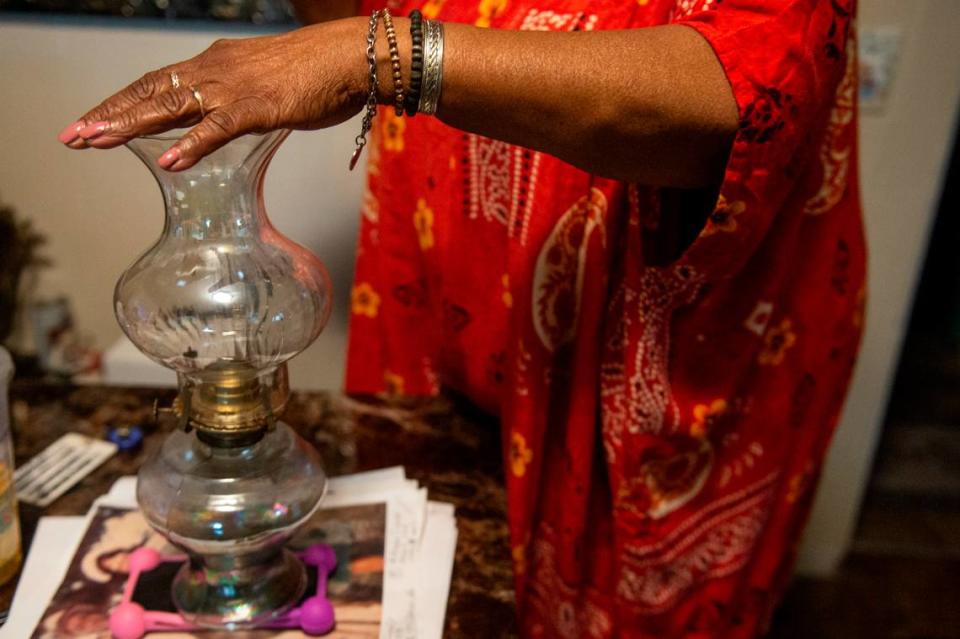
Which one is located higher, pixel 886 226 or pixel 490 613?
pixel 886 226

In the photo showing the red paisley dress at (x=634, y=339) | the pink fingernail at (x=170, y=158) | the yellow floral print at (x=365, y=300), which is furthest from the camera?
the yellow floral print at (x=365, y=300)

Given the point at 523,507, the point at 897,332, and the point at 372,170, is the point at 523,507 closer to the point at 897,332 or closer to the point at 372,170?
the point at 372,170

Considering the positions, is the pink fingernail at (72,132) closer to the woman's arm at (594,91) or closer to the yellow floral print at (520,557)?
the woman's arm at (594,91)

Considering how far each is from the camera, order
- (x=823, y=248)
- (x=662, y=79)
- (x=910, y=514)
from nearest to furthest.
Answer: (x=662, y=79)
(x=823, y=248)
(x=910, y=514)

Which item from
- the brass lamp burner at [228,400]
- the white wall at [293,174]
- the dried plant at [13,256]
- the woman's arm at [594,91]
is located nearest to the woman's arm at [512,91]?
the woman's arm at [594,91]

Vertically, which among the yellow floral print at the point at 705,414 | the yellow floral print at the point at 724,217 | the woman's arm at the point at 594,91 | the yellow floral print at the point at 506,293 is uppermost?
the woman's arm at the point at 594,91

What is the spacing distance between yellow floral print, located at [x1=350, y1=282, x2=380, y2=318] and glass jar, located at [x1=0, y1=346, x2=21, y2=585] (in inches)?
18.4

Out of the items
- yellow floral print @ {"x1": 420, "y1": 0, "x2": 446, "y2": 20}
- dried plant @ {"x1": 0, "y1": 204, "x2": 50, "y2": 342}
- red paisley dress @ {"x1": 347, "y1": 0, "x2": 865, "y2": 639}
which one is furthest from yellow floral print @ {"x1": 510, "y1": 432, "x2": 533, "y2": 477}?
dried plant @ {"x1": 0, "y1": 204, "x2": 50, "y2": 342}

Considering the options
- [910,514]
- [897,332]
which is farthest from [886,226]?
[910,514]

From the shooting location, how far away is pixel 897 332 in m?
1.51

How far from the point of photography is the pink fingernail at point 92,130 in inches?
19.2

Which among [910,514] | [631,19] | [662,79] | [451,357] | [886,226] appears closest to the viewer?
[662,79]

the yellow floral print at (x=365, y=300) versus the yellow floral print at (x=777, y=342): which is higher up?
the yellow floral print at (x=777, y=342)

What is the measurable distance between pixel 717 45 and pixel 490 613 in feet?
1.56
